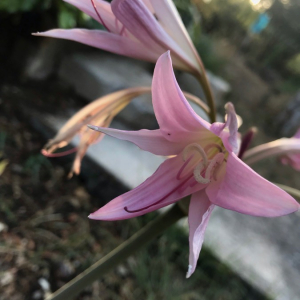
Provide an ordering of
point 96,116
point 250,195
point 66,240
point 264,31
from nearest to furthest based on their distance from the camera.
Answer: point 250,195 < point 96,116 < point 66,240 < point 264,31

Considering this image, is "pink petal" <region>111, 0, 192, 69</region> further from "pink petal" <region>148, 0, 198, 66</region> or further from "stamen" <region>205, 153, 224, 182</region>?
"stamen" <region>205, 153, 224, 182</region>

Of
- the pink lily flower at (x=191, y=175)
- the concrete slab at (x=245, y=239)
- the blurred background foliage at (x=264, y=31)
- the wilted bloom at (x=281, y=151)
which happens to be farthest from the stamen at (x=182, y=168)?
the blurred background foliage at (x=264, y=31)

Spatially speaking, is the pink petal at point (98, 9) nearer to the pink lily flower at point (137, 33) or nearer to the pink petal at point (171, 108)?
the pink lily flower at point (137, 33)

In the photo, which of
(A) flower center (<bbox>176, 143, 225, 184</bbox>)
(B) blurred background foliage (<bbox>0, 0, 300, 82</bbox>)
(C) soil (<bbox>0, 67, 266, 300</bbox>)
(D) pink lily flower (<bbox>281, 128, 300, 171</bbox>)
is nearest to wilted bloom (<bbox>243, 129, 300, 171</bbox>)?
(D) pink lily flower (<bbox>281, 128, 300, 171</bbox>)

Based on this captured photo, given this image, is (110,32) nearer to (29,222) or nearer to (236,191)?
(236,191)

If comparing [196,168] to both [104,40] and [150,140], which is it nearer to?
[150,140]

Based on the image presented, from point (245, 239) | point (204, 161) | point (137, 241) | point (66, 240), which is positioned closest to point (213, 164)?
point (204, 161)
